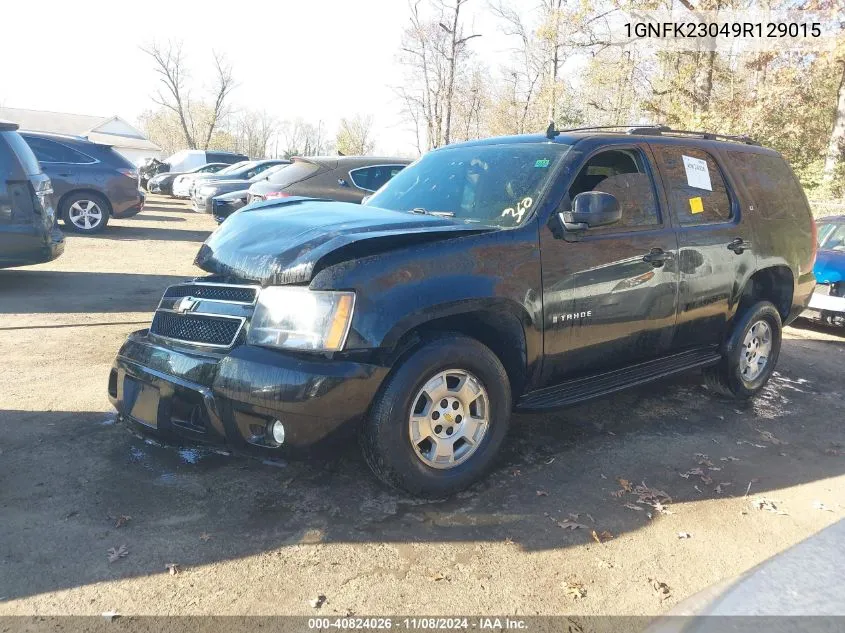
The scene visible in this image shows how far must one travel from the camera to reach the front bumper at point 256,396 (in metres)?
2.97

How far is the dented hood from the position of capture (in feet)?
10.3

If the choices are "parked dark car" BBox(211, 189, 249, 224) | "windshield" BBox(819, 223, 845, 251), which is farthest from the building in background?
"windshield" BBox(819, 223, 845, 251)

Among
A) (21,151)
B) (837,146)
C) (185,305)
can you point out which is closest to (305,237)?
(185,305)

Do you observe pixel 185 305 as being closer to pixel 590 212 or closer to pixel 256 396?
pixel 256 396

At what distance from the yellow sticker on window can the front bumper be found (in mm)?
2751

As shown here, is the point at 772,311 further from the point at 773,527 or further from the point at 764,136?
the point at 764,136

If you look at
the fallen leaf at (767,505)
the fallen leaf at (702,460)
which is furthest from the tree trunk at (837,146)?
the fallen leaf at (767,505)

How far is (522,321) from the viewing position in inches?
142

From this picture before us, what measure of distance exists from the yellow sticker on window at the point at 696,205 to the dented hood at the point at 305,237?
1.83 m

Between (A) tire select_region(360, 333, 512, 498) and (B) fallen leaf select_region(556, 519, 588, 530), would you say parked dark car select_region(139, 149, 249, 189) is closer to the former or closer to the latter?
(A) tire select_region(360, 333, 512, 498)

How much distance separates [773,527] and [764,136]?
22.8m

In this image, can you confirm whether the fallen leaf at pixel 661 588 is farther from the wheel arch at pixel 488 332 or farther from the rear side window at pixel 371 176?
the rear side window at pixel 371 176

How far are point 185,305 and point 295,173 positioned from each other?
782 centimetres

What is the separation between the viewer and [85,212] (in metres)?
13.3
